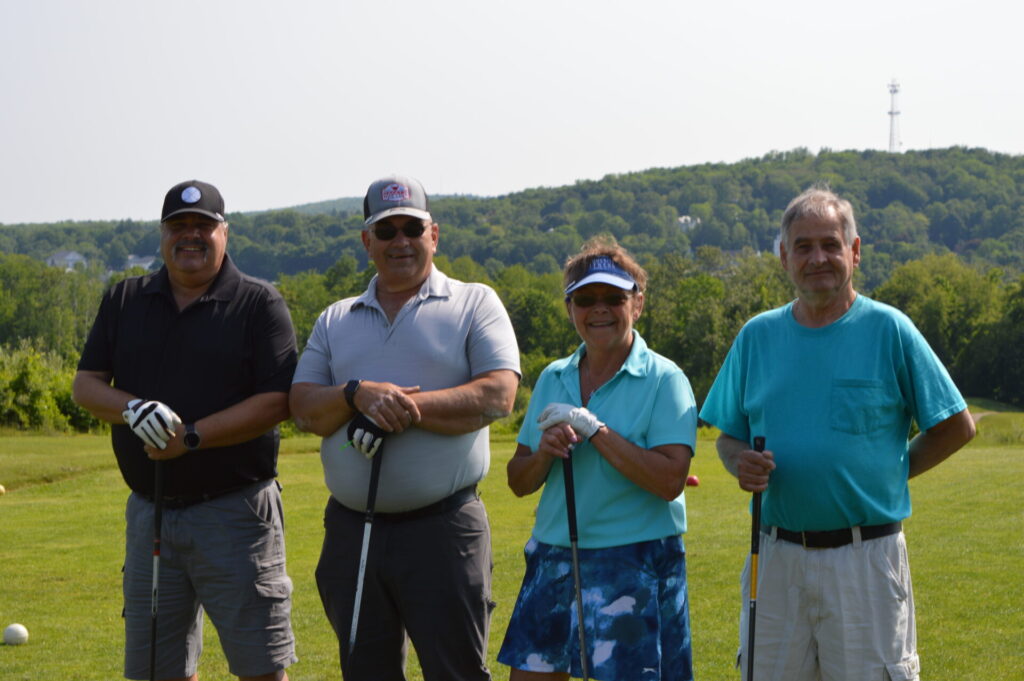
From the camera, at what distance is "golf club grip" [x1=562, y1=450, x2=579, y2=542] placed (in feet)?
13.2

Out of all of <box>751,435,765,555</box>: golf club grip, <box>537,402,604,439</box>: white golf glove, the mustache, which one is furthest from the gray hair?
the mustache

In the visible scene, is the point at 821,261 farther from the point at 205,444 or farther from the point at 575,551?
the point at 205,444

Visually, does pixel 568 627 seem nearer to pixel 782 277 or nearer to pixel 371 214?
pixel 371 214

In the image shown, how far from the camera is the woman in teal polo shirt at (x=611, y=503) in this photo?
400cm

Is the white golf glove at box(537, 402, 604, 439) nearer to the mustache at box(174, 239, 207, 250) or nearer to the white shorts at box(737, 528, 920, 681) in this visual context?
the white shorts at box(737, 528, 920, 681)

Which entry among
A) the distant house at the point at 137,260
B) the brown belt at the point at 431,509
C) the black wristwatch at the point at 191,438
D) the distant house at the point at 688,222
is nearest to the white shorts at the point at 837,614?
the brown belt at the point at 431,509

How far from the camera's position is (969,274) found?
9388 centimetres

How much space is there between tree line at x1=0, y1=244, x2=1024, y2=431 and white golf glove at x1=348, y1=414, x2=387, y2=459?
62.4 meters

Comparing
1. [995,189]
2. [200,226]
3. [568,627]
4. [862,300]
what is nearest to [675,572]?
[568,627]

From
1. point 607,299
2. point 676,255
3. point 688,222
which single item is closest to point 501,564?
point 607,299

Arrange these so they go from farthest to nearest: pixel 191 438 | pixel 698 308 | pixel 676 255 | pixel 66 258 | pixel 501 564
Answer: pixel 66 258
pixel 676 255
pixel 698 308
pixel 501 564
pixel 191 438

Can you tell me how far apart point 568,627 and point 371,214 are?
1721 mm

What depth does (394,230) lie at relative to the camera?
449 centimetres

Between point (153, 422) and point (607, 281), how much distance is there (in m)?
1.78
